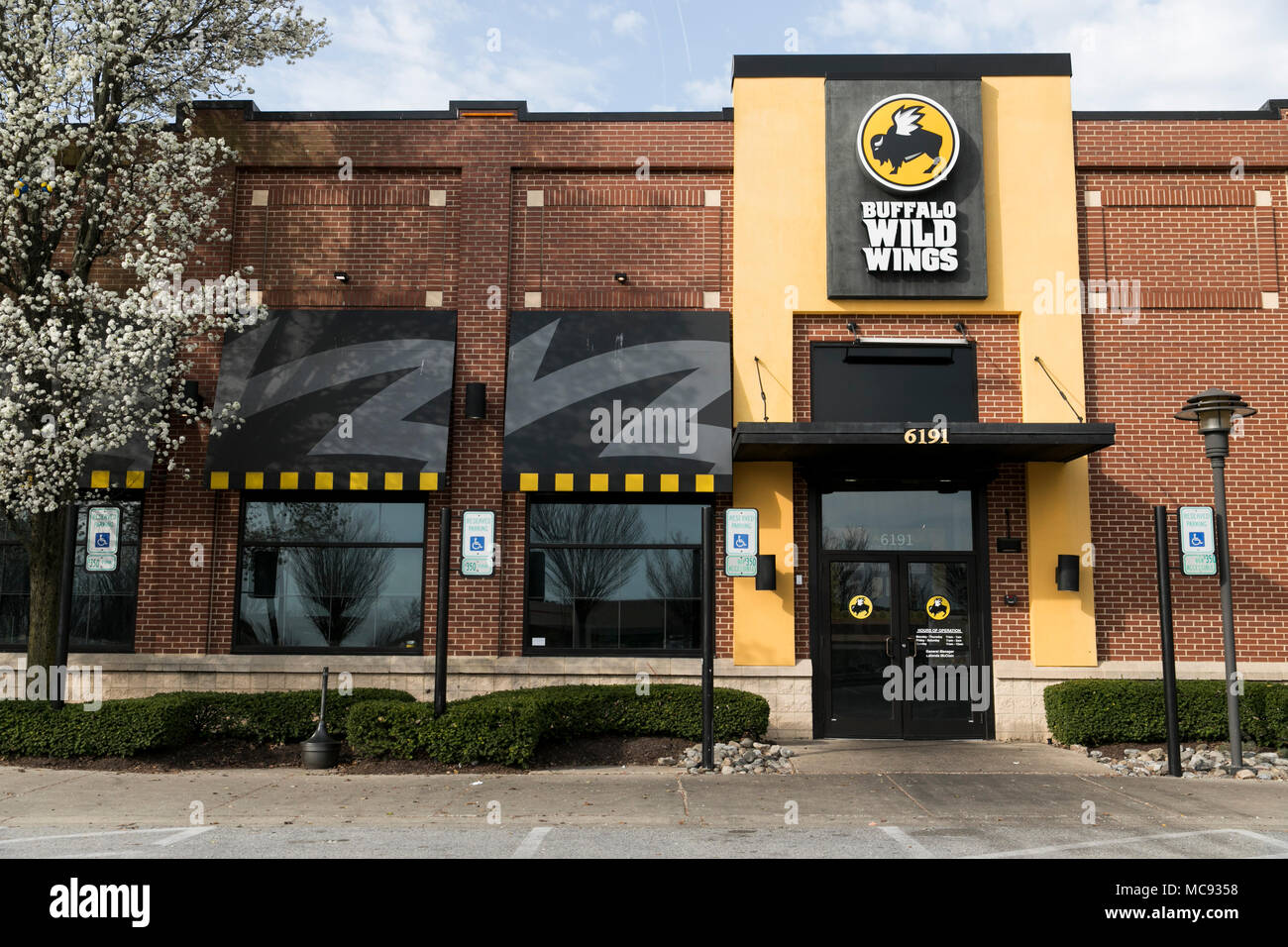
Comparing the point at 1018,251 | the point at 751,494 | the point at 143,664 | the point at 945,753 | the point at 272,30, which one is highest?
the point at 272,30

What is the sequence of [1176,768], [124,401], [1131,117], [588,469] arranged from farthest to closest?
[1131,117], [588,469], [124,401], [1176,768]

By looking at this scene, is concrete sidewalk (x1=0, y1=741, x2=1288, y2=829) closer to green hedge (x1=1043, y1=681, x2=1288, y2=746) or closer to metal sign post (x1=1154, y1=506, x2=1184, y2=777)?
metal sign post (x1=1154, y1=506, x2=1184, y2=777)

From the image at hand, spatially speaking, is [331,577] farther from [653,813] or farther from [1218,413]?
[1218,413]

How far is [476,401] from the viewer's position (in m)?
13.9

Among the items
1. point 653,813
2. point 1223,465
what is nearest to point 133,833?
point 653,813

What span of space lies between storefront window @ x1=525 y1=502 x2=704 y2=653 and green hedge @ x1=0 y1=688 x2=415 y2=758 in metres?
2.34

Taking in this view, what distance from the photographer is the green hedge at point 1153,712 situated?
1231cm

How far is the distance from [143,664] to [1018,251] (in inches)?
518

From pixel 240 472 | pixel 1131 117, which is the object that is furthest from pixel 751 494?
pixel 1131 117

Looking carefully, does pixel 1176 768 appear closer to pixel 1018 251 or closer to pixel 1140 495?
pixel 1140 495

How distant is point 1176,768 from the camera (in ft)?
36.5

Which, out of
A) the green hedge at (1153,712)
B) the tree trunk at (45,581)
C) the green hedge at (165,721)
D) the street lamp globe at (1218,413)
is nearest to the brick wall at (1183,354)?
the green hedge at (1153,712)

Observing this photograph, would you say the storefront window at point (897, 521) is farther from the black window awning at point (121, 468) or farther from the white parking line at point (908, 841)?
the black window awning at point (121, 468)

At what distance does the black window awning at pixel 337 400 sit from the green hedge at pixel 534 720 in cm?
339
